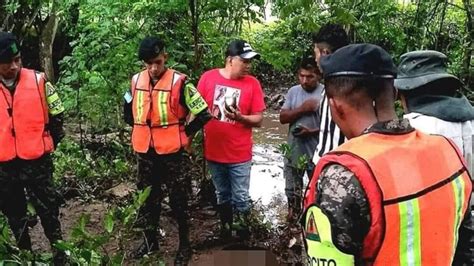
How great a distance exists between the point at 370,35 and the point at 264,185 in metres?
2.79

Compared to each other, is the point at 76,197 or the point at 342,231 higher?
the point at 342,231

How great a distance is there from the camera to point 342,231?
60.5 inches

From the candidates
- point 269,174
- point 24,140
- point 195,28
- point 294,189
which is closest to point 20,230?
point 24,140

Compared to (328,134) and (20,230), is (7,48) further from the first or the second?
(328,134)

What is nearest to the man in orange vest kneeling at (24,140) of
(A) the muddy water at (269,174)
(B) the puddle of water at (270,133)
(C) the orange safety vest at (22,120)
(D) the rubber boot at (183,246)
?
(C) the orange safety vest at (22,120)

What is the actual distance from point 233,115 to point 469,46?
4756mm

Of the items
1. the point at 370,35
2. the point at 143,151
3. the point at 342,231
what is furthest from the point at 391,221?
the point at 370,35

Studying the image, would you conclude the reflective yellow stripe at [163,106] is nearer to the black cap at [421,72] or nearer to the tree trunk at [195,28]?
the tree trunk at [195,28]

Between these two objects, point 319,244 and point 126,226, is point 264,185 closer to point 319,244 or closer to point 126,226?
point 126,226

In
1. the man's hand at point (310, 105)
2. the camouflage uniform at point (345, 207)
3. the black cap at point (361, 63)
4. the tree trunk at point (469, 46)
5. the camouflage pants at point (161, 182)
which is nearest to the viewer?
the camouflage uniform at point (345, 207)

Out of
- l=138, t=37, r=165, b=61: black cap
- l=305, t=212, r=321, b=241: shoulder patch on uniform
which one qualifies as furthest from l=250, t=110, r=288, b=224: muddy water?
l=305, t=212, r=321, b=241: shoulder patch on uniform

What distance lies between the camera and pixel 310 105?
16.0 feet

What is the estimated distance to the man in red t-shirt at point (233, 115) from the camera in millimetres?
4980

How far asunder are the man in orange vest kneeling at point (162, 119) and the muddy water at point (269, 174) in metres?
1.83
